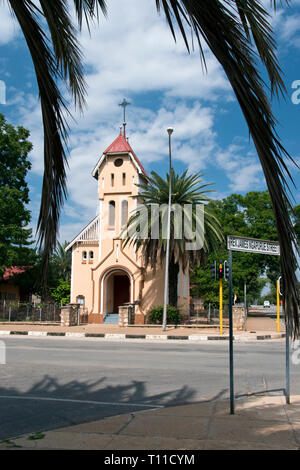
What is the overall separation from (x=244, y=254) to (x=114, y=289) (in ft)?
42.3

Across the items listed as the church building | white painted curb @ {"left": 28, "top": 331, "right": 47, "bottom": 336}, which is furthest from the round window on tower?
white painted curb @ {"left": 28, "top": 331, "right": 47, "bottom": 336}

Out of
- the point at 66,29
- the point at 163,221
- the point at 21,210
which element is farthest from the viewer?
the point at 21,210

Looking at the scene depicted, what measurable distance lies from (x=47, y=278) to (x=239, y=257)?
127 ft

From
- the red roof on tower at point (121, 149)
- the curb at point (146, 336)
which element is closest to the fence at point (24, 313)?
the curb at point (146, 336)

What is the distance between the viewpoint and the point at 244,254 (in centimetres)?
3997

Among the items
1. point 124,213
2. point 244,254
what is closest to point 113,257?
point 124,213

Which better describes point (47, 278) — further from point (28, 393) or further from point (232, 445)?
point (28, 393)

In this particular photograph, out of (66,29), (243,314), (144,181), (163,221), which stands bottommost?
(243,314)

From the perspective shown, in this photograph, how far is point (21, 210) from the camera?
2950 centimetres

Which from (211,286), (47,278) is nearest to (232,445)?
(47,278)

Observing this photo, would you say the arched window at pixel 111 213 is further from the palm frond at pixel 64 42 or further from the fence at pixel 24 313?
the palm frond at pixel 64 42

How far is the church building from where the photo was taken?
30828 millimetres

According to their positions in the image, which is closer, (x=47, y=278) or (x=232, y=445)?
(x=47, y=278)

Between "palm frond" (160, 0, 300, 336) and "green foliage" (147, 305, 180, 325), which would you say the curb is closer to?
"green foliage" (147, 305, 180, 325)
